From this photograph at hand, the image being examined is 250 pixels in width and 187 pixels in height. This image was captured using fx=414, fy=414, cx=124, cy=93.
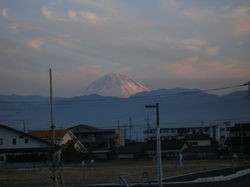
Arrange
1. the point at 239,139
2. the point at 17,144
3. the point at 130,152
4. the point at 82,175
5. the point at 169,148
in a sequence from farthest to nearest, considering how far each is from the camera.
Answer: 1. the point at 169,148
2. the point at 130,152
3. the point at 239,139
4. the point at 17,144
5. the point at 82,175

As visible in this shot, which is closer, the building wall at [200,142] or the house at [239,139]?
the house at [239,139]

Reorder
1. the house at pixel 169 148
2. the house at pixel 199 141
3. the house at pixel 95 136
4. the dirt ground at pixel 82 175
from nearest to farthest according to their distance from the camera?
the dirt ground at pixel 82 175
the house at pixel 169 148
the house at pixel 199 141
the house at pixel 95 136

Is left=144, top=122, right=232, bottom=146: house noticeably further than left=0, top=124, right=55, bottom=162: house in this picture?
Yes

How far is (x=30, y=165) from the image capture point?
5122 centimetres

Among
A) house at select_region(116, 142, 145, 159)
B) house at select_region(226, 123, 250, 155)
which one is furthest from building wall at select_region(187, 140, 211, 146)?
house at select_region(116, 142, 145, 159)

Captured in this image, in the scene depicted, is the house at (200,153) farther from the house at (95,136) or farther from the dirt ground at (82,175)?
the dirt ground at (82,175)

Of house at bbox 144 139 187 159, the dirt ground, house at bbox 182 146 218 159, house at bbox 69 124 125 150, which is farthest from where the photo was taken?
house at bbox 69 124 125 150

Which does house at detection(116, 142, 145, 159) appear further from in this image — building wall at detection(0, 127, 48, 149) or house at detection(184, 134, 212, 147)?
building wall at detection(0, 127, 48, 149)

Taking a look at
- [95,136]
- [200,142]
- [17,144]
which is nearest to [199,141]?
[200,142]

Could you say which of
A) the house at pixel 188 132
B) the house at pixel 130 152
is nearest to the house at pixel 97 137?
the house at pixel 130 152

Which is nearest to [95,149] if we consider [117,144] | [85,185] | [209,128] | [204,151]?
[117,144]

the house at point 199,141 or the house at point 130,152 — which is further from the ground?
the house at point 199,141

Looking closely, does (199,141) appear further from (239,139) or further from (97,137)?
(97,137)

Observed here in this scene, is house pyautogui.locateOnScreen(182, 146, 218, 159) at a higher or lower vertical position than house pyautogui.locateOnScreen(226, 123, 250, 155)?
lower
